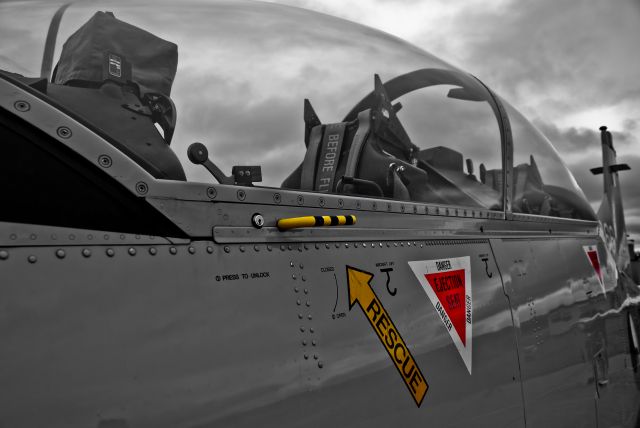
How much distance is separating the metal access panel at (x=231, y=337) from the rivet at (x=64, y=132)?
0.24 metres

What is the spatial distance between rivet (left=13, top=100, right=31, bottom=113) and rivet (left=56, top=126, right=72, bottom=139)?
0.26 feet


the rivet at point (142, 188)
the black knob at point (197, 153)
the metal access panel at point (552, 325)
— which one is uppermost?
the black knob at point (197, 153)

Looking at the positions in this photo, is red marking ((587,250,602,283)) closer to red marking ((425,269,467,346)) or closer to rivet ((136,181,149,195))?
red marking ((425,269,467,346))

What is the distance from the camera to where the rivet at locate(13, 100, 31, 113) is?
118 centimetres

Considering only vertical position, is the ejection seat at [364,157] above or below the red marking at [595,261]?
above

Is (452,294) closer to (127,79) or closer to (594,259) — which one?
(127,79)

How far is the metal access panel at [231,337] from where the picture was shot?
3.60 ft

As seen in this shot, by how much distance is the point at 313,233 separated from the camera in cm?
172

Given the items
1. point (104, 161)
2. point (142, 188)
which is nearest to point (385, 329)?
point (142, 188)

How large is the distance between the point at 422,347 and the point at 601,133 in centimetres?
573

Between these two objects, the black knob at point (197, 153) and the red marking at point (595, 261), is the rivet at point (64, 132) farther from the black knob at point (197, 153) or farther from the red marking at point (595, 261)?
the red marking at point (595, 261)

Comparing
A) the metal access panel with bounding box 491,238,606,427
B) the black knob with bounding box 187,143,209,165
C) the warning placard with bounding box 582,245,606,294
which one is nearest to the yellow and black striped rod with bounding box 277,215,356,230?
the black knob with bounding box 187,143,209,165

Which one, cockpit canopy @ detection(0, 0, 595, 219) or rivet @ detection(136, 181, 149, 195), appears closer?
rivet @ detection(136, 181, 149, 195)

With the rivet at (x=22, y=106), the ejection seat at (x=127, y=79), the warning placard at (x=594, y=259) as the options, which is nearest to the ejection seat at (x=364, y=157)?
the ejection seat at (x=127, y=79)
